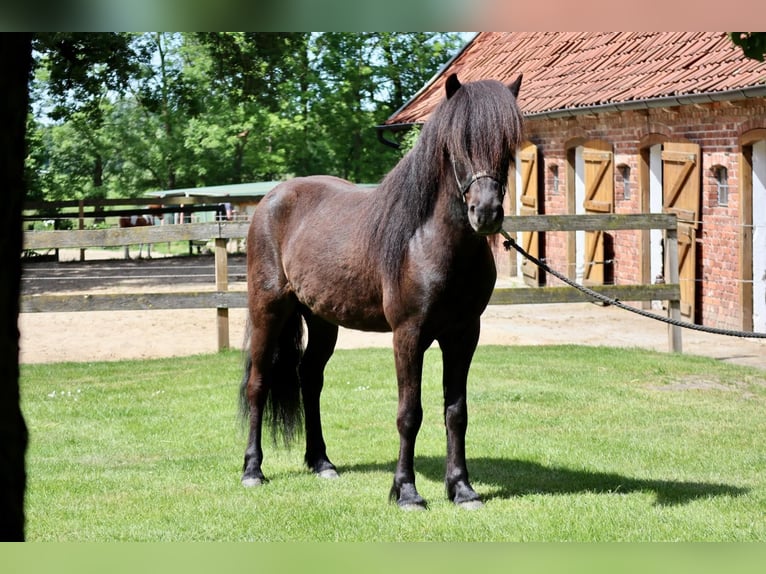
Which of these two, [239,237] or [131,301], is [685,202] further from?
[131,301]

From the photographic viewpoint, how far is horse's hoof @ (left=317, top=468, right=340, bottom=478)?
19.7 feet

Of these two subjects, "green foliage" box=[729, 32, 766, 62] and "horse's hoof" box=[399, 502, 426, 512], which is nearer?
"green foliage" box=[729, 32, 766, 62]

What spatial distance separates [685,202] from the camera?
1358 centimetres

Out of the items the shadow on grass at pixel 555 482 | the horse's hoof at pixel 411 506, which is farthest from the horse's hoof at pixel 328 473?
the horse's hoof at pixel 411 506

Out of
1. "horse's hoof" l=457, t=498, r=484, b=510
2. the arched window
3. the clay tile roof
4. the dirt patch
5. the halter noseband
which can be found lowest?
"horse's hoof" l=457, t=498, r=484, b=510

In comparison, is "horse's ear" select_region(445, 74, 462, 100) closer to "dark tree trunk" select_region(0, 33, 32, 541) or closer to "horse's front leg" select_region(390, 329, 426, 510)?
"horse's front leg" select_region(390, 329, 426, 510)

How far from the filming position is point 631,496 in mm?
5293

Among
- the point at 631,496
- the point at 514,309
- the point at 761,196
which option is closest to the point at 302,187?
the point at 631,496

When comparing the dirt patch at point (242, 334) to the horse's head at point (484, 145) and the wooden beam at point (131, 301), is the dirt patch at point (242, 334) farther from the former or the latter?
the horse's head at point (484, 145)

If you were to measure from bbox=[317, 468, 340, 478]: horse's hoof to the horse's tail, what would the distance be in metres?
0.35

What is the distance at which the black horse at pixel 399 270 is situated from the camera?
186 inches

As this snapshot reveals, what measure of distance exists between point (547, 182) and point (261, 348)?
13061 millimetres

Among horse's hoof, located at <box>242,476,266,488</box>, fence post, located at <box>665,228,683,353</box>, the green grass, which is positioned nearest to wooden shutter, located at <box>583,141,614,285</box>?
fence post, located at <box>665,228,683,353</box>

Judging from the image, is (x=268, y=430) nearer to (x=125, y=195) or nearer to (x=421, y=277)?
(x=421, y=277)
